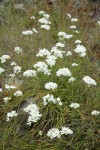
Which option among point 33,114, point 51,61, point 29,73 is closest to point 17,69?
point 29,73

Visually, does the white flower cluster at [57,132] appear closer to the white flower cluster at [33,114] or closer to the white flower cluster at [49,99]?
the white flower cluster at [33,114]

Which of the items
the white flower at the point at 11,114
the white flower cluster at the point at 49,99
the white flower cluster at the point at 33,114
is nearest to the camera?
the white flower cluster at the point at 33,114

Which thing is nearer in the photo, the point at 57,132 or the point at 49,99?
the point at 57,132

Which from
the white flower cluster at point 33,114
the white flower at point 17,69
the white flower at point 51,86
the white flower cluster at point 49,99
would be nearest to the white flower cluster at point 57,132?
the white flower cluster at point 33,114

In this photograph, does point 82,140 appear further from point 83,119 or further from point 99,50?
point 99,50

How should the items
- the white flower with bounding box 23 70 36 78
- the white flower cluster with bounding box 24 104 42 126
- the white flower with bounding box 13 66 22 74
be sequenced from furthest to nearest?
the white flower with bounding box 13 66 22 74 < the white flower with bounding box 23 70 36 78 < the white flower cluster with bounding box 24 104 42 126

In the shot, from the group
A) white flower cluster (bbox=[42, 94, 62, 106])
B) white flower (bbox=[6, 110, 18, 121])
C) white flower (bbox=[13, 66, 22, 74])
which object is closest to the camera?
white flower (bbox=[6, 110, 18, 121])

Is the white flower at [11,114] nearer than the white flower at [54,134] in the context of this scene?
No

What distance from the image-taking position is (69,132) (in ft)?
11.9

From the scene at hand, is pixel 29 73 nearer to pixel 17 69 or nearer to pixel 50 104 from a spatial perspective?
pixel 17 69

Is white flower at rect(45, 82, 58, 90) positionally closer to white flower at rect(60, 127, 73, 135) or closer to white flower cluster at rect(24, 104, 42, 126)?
white flower cluster at rect(24, 104, 42, 126)

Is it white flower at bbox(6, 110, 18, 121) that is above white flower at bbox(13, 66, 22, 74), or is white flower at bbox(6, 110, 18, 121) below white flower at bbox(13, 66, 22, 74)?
below

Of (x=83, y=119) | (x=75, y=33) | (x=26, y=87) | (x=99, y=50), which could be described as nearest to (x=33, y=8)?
(x=75, y=33)

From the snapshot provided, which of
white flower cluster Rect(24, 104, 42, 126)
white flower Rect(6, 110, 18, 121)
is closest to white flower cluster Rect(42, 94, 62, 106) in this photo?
white flower cluster Rect(24, 104, 42, 126)
